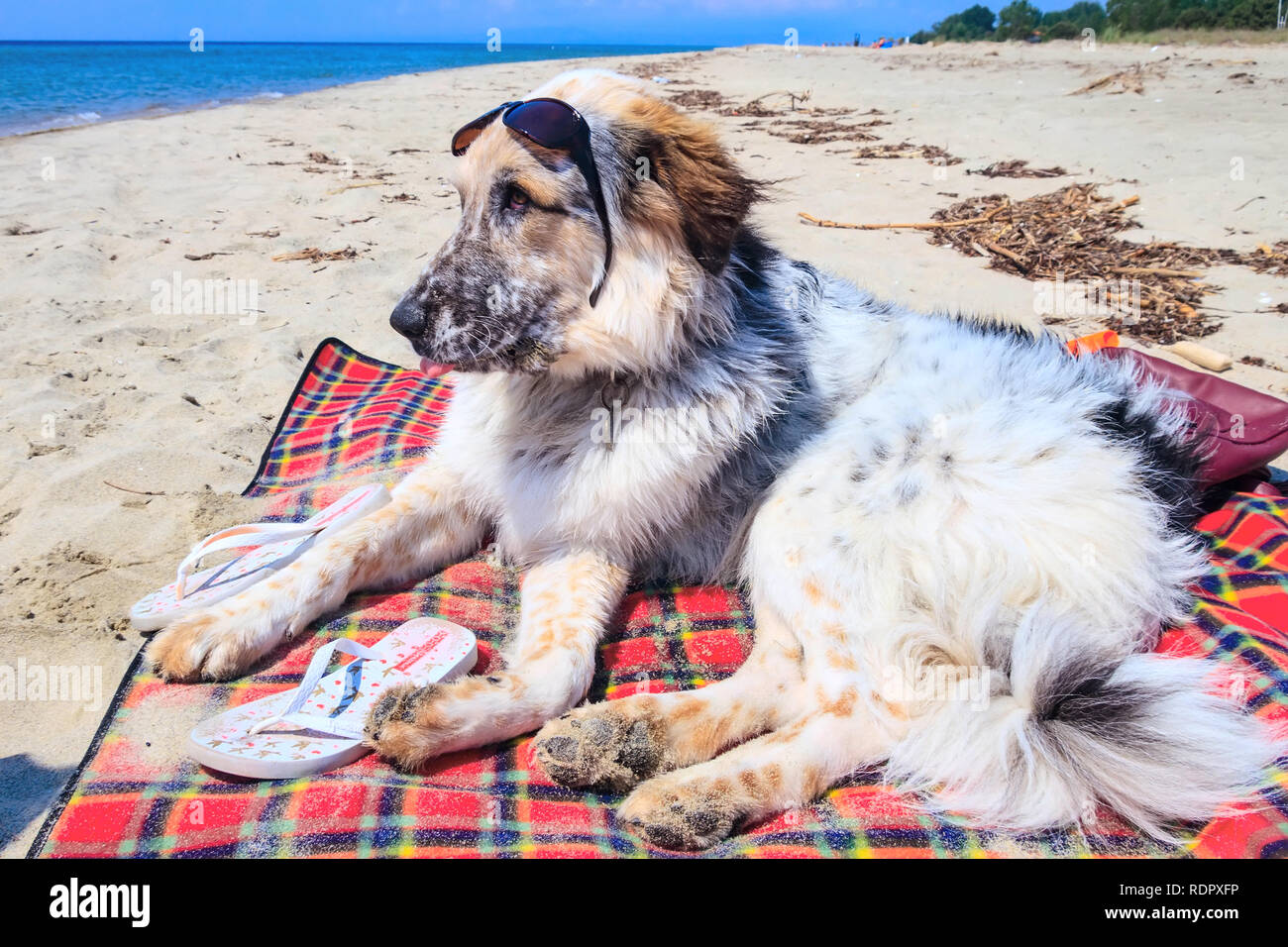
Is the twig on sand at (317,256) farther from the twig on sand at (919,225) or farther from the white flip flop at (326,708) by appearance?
the white flip flop at (326,708)

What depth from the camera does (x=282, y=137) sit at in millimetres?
12250

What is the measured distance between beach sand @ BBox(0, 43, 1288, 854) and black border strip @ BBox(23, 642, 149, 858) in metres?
0.12

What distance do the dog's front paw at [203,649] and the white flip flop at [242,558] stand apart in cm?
17

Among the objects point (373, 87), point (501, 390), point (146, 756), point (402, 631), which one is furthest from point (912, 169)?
point (373, 87)

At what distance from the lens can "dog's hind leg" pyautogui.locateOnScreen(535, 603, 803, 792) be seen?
2.02 m

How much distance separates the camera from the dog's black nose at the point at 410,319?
2412 mm

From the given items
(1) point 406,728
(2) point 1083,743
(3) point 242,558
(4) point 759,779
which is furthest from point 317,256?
(2) point 1083,743

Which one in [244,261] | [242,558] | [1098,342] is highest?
[244,261]

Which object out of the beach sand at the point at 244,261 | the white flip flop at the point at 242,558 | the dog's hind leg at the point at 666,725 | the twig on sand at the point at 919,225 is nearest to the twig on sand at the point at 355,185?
the beach sand at the point at 244,261

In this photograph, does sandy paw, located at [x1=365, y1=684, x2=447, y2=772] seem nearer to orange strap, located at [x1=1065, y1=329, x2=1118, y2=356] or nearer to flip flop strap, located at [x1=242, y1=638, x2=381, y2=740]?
flip flop strap, located at [x1=242, y1=638, x2=381, y2=740]

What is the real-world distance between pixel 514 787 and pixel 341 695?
23.3 inches

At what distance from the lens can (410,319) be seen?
2.42m

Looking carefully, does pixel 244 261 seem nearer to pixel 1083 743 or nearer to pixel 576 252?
pixel 576 252

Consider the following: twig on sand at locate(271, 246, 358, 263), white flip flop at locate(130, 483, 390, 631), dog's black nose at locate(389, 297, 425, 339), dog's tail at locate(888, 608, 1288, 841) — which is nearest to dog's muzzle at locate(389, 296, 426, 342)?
dog's black nose at locate(389, 297, 425, 339)
